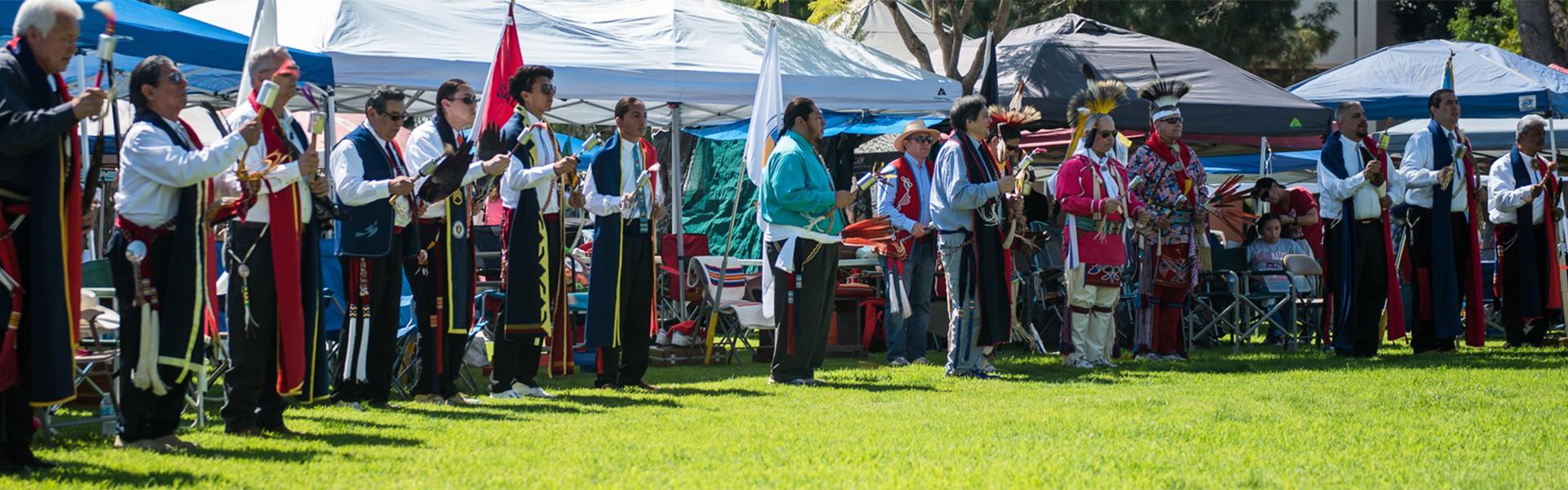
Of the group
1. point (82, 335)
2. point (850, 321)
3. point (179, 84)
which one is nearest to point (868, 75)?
point (850, 321)

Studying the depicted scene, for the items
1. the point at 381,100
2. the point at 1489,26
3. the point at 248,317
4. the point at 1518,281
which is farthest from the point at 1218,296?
the point at 1489,26

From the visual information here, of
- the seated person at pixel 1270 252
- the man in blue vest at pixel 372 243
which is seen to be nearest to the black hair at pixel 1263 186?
the seated person at pixel 1270 252

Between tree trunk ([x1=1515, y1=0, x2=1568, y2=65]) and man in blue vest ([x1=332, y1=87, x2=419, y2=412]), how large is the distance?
1853cm

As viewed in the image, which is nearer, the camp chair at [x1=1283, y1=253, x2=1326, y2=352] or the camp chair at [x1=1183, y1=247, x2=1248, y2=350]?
the camp chair at [x1=1183, y1=247, x2=1248, y2=350]

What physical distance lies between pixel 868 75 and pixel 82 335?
22.2ft

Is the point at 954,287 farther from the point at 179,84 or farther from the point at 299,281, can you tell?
the point at 179,84

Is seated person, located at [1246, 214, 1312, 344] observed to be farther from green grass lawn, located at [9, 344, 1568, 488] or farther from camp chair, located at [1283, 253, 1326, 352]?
green grass lawn, located at [9, 344, 1568, 488]

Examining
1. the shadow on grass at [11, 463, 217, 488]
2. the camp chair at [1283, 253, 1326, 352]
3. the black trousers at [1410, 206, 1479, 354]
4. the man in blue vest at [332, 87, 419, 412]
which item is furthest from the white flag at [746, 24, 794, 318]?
the shadow on grass at [11, 463, 217, 488]

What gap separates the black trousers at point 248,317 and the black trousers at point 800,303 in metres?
3.41

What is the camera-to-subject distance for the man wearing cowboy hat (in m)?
11.2

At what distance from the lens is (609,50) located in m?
12.2

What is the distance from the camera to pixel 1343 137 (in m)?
11.4

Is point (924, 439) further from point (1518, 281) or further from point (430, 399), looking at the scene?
point (1518, 281)

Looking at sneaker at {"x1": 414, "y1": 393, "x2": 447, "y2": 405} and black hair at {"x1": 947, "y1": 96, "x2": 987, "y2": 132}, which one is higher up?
black hair at {"x1": 947, "y1": 96, "x2": 987, "y2": 132}
